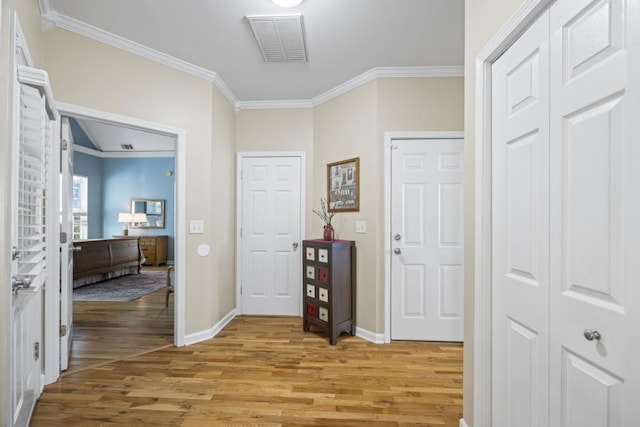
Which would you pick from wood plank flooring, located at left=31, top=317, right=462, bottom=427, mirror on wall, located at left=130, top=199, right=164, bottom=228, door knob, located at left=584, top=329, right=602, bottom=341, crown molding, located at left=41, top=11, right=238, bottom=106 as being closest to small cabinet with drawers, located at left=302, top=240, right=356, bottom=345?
wood plank flooring, located at left=31, top=317, right=462, bottom=427

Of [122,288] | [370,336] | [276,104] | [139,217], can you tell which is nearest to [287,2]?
[276,104]

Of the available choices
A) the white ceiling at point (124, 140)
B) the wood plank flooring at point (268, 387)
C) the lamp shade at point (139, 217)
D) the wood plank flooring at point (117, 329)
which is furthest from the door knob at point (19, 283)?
the lamp shade at point (139, 217)

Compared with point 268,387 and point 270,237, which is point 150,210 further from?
point 268,387

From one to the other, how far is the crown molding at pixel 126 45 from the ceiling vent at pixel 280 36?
0.70 m

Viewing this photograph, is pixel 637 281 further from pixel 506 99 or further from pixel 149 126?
pixel 149 126

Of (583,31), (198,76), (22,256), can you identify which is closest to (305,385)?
(22,256)

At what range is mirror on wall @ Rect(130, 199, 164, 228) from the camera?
27.0 feet

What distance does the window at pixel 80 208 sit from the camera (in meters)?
7.59

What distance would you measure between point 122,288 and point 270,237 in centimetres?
321

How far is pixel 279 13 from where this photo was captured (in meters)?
2.28

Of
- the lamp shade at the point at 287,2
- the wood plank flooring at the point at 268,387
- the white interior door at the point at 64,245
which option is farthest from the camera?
the white interior door at the point at 64,245

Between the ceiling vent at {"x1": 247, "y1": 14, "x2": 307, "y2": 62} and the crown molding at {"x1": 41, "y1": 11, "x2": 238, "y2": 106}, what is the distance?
27.6 inches

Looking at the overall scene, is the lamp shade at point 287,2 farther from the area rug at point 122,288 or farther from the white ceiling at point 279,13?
the area rug at point 122,288

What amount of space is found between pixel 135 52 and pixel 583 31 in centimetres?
303
